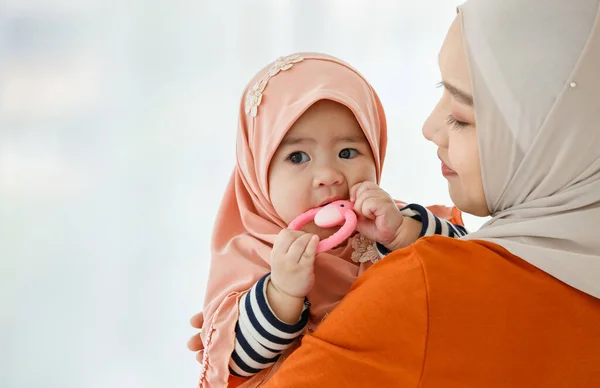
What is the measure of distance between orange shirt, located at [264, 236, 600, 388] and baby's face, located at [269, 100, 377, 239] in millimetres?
397

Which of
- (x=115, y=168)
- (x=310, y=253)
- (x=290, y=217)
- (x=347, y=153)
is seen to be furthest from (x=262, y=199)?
(x=115, y=168)

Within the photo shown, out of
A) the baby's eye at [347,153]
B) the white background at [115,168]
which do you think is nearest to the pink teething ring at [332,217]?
the baby's eye at [347,153]

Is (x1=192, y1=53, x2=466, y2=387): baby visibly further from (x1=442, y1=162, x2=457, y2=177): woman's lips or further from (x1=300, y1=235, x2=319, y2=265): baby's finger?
(x1=442, y1=162, x2=457, y2=177): woman's lips

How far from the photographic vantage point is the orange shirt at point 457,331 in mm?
883

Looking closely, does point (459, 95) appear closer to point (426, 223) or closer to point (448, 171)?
point (448, 171)

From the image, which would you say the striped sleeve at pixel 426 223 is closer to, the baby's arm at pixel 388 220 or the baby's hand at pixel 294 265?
the baby's arm at pixel 388 220

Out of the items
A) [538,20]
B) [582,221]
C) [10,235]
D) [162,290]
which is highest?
[538,20]

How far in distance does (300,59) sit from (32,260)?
43.1 inches

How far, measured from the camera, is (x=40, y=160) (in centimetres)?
201

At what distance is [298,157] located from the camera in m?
1.36

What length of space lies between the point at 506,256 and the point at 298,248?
354mm

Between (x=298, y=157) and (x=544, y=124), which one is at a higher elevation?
(x=544, y=124)

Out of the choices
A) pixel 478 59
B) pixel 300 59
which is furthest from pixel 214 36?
pixel 478 59

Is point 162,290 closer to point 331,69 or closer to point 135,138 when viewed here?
point 135,138
